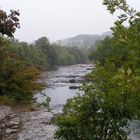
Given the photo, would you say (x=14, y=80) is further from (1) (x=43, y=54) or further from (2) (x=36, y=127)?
(1) (x=43, y=54)

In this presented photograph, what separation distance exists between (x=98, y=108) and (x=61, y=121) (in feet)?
3.16

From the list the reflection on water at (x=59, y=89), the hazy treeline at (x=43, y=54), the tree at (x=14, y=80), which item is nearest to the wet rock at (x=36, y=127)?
the tree at (x=14, y=80)

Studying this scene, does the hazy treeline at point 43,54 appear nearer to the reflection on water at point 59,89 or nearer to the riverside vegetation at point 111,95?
the reflection on water at point 59,89

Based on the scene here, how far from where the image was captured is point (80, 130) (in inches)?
375

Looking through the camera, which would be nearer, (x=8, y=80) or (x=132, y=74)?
(x=132, y=74)

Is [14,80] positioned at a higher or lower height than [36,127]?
higher

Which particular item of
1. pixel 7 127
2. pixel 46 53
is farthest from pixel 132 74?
pixel 46 53

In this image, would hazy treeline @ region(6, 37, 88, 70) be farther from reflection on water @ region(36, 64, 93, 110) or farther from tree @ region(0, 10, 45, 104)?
tree @ region(0, 10, 45, 104)

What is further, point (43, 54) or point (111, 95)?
point (43, 54)

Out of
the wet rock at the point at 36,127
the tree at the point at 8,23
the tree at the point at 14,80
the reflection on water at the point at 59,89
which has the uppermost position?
the tree at the point at 8,23

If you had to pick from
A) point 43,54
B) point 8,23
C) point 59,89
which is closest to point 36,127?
point 8,23

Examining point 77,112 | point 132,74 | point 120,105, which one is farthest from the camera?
point 77,112

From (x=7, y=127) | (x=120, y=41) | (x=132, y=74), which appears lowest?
(x=7, y=127)

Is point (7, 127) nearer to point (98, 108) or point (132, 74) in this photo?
point (98, 108)
